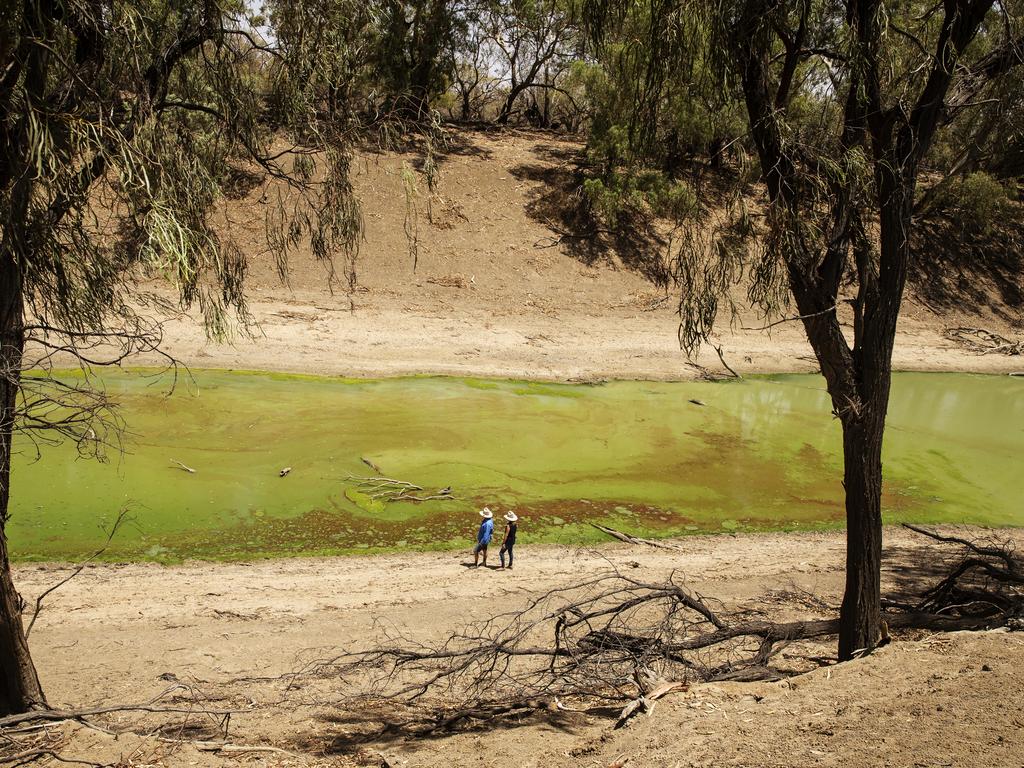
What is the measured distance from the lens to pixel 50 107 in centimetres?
498

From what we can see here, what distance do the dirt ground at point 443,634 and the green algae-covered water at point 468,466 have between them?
2.74 feet

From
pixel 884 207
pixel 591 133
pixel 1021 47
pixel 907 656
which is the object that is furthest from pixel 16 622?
pixel 591 133

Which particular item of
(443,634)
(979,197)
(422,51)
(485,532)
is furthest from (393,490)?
(979,197)

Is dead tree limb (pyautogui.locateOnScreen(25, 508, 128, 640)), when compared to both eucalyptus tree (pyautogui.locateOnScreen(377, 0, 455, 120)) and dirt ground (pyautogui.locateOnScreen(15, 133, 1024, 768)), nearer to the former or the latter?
dirt ground (pyautogui.locateOnScreen(15, 133, 1024, 768))

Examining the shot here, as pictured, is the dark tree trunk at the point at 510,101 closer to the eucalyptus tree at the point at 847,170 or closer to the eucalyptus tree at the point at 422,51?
the eucalyptus tree at the point at 422,51

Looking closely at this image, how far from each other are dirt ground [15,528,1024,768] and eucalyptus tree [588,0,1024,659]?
1.53 m

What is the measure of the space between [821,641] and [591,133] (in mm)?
22826

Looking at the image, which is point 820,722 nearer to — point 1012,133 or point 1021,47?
point 1021,47

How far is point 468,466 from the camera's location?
1371cm

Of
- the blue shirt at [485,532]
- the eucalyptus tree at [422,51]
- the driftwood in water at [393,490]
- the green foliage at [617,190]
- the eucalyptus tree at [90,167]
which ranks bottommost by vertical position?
the driftwood in water at [393,490]

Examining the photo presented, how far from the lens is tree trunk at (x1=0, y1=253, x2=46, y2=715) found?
4.88 m

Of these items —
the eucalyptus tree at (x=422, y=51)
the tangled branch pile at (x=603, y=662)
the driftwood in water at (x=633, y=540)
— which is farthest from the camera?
the eucalyptus tree at (x=422, y=51)

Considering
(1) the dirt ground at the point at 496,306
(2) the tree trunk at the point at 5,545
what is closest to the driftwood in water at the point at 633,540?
(2) the tree trunk at the point at 5,545

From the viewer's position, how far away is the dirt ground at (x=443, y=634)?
4.33m
